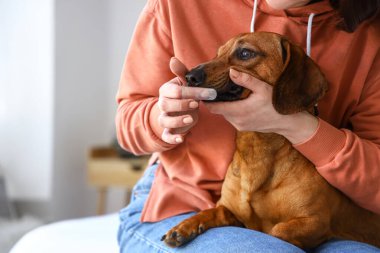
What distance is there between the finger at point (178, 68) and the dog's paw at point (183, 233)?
0.30 m

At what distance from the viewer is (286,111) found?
112 centimetres

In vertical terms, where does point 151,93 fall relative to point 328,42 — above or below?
below

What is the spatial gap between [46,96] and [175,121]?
203 cm

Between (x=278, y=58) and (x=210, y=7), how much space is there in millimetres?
263

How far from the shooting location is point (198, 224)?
1179 millimetres

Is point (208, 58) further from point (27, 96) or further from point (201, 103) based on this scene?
point (27, 96)

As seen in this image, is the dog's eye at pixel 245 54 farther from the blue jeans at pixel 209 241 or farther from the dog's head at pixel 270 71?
the blue jeans at pixel 209 241

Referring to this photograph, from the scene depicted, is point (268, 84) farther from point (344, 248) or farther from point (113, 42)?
point (113, 42)

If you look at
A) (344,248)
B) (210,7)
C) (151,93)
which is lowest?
(344,248)

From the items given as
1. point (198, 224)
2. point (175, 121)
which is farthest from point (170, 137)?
point (198, 224)

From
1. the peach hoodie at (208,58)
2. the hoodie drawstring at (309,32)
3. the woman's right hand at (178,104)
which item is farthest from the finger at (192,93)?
the hoodie drawstring at (309,32)

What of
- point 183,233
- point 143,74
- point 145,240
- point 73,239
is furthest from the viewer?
point 73,239

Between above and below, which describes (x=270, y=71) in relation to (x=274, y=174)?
above

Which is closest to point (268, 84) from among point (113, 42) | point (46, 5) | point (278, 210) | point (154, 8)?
point (278, 210)
